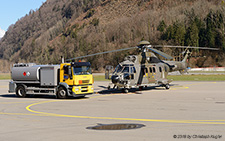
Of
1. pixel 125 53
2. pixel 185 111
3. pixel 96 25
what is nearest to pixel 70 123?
pixel 185 111

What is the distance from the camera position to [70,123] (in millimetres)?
10984

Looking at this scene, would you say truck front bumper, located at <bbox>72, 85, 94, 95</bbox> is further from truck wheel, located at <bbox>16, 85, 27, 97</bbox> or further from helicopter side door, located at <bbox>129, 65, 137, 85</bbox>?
truck wheel, located at <bbox>16, 85, 27, 97</bbox>

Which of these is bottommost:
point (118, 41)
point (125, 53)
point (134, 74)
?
point (134, 74)

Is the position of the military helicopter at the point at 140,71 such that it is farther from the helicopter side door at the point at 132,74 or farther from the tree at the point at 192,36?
the tree at the point at 192,36

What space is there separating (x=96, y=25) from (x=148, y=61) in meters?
161

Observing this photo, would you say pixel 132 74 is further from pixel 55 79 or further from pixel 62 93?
pixel 55 79

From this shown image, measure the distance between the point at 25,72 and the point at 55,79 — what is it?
9.84 ft

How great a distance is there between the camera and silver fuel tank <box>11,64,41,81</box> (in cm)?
2138

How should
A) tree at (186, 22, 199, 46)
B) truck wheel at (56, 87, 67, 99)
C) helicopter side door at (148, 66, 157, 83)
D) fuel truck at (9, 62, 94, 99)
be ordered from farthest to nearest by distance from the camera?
tree at (186, 22, 199, 46) → helicopter side door at (148, 66, 157, 83) → truck wheel at (56, 87, 67, 99) → fuel truck at (9, 62, 94, 99)

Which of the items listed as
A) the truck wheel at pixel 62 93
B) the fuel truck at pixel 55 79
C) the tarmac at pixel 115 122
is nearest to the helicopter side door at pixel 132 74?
the fuel truck at pixel 55 79

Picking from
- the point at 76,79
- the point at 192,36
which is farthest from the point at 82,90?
the point at 192,36

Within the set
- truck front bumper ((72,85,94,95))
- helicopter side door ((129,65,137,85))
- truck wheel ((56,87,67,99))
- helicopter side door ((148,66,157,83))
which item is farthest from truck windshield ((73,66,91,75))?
helicopter side door ((148,66,157,83))

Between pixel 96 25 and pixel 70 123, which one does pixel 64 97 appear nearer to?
pixel 70 123

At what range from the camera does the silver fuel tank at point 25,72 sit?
21.4 metres
